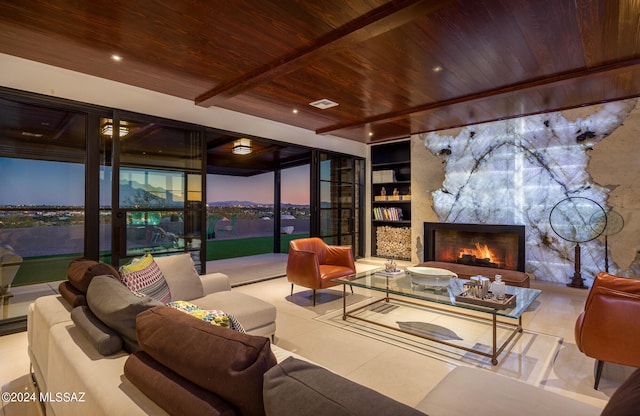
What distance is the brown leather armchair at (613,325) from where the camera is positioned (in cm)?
197

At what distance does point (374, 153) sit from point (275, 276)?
3.59 meters

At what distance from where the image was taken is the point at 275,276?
561 centimetres

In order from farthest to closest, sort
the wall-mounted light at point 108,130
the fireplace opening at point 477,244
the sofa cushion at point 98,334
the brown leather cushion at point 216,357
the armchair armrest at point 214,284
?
the fireplace opening at point 477,244
the wall-mounted light at point 108,130
the armchair armrest at point 214,284
the sofa cushion at point 98,334
the brown leather cushion at point 216,357

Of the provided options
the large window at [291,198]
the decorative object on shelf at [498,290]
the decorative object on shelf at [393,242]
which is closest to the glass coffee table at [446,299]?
the decorative object on shelf at [498,290]

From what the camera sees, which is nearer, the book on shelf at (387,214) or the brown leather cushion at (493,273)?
the brown leather cushion at (493,273)

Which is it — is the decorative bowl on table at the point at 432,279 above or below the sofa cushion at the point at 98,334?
below

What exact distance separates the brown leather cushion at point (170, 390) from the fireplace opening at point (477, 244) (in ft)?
17.2

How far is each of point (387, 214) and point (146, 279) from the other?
5.33 meters

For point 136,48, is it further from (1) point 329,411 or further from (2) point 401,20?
(1) point 329,411

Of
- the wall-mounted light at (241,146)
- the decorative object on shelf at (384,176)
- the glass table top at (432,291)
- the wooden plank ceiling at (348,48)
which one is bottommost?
the glass table top at (432,291)

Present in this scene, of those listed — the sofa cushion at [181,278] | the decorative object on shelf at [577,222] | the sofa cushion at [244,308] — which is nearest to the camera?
the sofa cushion at [244,308]

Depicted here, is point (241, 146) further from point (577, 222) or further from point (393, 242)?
point (577, 222)

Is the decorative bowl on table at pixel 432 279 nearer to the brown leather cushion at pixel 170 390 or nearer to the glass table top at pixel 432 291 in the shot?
the glass table top at pixel 432 291

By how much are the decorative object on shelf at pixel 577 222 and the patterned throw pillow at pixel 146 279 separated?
5.25m
